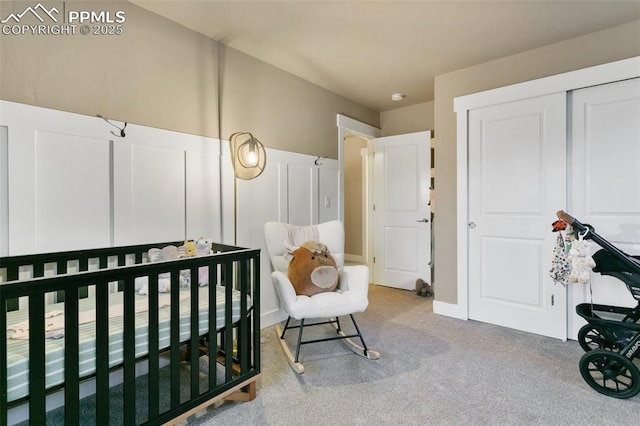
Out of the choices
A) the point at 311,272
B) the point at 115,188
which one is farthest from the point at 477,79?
the point at 115,188

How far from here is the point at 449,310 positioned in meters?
2.93

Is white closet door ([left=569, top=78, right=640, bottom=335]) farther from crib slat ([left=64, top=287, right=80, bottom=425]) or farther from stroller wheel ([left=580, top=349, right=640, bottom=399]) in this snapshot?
crib slat ([left=64, top=287, right=80, bottom=425])

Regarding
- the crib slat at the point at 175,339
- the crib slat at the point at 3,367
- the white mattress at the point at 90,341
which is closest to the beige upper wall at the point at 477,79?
the white mattress at the point at 90,341

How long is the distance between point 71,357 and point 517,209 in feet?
9.54

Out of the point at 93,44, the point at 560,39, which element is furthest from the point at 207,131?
the point at 560,39

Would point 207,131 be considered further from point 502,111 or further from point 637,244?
point 637,244

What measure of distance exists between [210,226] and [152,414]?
1256 mm

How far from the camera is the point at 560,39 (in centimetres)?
235

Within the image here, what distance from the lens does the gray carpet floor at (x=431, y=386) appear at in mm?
1526

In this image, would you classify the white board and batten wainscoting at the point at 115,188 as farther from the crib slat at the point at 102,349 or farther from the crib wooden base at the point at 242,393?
the crib wooden base at the point at 242,393

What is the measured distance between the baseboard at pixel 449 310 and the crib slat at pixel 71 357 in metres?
2.72

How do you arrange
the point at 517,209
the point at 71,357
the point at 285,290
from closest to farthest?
the point at 71,357 < the point at 285,290 < the point at 517,209

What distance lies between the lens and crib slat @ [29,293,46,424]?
103 centimetres

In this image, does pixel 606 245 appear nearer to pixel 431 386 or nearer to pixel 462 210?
pixel 462 210
